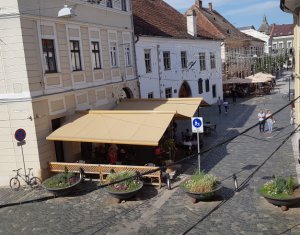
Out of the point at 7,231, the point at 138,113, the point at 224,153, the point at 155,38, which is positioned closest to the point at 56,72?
the point at 138,113

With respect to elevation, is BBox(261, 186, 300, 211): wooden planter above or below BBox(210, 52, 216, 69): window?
below

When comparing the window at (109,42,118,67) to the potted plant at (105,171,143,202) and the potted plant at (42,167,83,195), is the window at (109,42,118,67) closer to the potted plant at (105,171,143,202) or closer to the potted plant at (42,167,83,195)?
the potted plant at (42,167,83,195)

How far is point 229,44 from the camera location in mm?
45969

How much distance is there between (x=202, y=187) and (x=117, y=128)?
16.5 feet

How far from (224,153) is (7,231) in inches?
429

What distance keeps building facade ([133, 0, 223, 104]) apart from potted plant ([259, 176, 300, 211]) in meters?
15.6

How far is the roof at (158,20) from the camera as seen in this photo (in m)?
28.4

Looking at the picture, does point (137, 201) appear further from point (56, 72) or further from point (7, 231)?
point (56, 72)

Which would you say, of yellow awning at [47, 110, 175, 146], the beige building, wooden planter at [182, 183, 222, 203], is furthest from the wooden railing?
wooden planter at [182, 183, 222, 203]

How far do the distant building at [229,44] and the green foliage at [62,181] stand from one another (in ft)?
97.6

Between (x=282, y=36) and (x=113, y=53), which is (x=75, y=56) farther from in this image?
(x=282, y=36)

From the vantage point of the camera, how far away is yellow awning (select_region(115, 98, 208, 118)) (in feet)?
62.3

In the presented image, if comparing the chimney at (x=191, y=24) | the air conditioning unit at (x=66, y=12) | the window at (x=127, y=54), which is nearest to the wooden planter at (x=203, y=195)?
the air conditioning unit at (x=66, y=12)

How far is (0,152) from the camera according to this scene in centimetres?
1616
